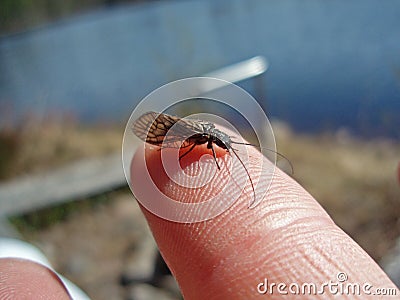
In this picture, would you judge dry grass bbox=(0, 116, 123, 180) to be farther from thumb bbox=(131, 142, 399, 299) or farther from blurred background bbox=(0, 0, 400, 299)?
thumb bbox=(131, 142, 399, 299)

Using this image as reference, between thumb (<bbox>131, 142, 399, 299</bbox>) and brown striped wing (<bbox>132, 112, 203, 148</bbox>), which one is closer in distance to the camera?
thumb (<bbox>131, 142, 399, 299</bbox>)

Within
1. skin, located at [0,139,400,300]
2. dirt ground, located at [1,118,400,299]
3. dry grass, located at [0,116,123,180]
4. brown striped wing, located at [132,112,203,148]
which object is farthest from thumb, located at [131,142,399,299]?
dry grass, located at [0,116,123,180]

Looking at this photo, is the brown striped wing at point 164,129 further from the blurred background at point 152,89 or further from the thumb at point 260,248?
the blurred background at point 152,89

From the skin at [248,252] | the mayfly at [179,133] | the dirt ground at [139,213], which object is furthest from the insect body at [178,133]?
the dirt ground at [139,213]

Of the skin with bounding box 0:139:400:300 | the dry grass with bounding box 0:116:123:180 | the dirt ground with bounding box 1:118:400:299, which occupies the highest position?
the skin with bounding box 0:139:400:300

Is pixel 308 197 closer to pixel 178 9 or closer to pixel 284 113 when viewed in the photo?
pixel 284 113

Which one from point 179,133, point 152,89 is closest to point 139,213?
point 179,133
